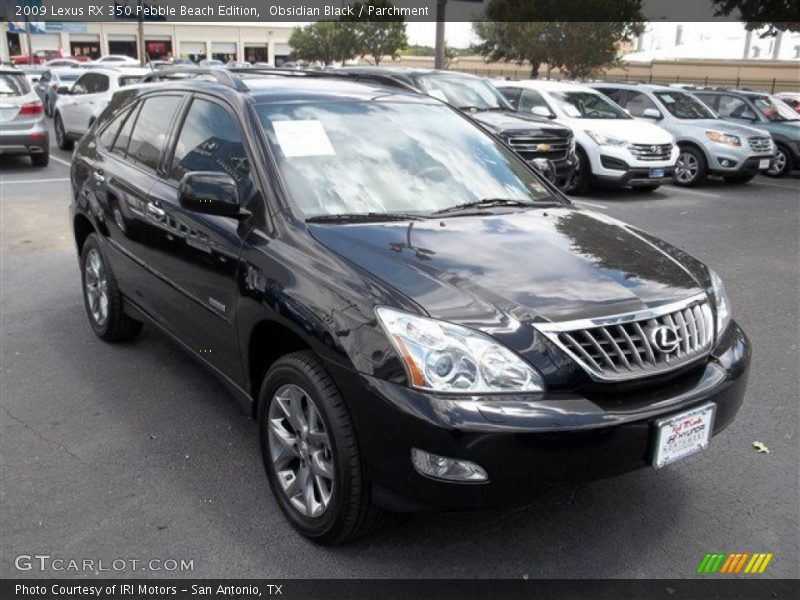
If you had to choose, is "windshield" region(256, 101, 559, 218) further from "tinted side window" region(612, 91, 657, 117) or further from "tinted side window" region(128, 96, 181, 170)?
"tinted side window" region(612, 91, 657, 117)

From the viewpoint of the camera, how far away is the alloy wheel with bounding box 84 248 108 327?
5.07 meters

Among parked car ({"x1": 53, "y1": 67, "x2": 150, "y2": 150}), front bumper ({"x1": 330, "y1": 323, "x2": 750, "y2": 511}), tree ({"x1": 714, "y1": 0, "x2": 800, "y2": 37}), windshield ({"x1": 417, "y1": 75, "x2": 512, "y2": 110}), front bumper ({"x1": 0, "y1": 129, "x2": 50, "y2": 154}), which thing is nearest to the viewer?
front bumper ({"x1": 330, "y1": 323, "x2": 750, "y2": 511})

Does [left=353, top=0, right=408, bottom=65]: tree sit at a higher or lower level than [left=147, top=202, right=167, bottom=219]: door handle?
higher

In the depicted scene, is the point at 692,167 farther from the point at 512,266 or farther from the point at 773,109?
the point at 512,266

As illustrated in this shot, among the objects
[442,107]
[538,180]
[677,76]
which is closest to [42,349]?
[442,107]

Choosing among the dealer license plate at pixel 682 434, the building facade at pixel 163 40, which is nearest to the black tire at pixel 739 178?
the dealer license plate at pixel 682 434

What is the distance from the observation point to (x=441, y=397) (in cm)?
250

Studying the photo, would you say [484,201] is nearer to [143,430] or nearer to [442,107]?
[442,107]

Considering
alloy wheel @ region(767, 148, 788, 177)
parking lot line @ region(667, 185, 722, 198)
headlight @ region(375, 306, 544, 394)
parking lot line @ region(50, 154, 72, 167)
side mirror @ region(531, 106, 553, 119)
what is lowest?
parking lot line @ region(50, 154, 72, 167)

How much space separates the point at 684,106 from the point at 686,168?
1.43m

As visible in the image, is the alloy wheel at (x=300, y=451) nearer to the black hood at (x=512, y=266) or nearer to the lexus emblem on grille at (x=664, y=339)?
the black hood at (x=512, y=266)

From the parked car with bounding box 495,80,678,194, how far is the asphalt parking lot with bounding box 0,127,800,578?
7005 millimetres

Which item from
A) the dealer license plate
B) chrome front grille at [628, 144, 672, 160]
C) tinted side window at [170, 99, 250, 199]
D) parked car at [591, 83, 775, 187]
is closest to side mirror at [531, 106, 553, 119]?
chrome front grille at [628, 144, 672, 160]

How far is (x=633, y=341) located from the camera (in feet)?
8.95
